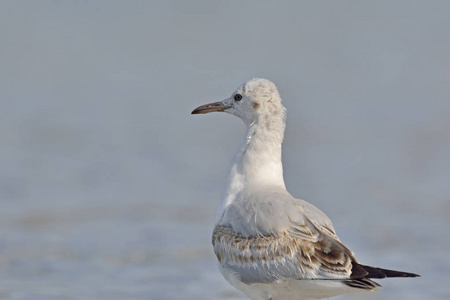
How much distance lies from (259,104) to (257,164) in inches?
20.3

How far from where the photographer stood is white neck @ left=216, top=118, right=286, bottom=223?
311 inches

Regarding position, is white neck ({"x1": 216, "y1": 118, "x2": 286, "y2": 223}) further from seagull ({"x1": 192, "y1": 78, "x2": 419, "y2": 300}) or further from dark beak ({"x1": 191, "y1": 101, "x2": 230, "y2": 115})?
dark beak ({"x1": 191, "y1": 101, "x2": 230, "y2": 115})

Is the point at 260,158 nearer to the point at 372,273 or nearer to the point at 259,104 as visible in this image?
the point at 259,104

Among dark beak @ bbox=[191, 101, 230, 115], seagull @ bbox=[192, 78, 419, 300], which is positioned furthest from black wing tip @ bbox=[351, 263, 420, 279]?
dark beak @ bbox=[191, 101, 230, 115]

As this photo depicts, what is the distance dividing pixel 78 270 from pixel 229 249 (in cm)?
288

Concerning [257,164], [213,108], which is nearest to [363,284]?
[257,164]

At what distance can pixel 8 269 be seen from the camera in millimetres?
9750

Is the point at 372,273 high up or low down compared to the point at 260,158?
down

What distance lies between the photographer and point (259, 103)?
319 inches

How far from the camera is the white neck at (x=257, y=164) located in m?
7.90

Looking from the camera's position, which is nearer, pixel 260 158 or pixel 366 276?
pixel 366 276

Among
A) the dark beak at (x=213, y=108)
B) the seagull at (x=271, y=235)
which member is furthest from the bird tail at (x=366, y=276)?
the dark beak at (x=213, y=108)

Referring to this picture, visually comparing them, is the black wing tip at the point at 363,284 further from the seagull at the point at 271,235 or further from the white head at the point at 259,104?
the white head at the point at 259,104

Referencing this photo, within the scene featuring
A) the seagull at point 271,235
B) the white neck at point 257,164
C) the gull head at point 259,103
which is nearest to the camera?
the seagull at point 271,235
